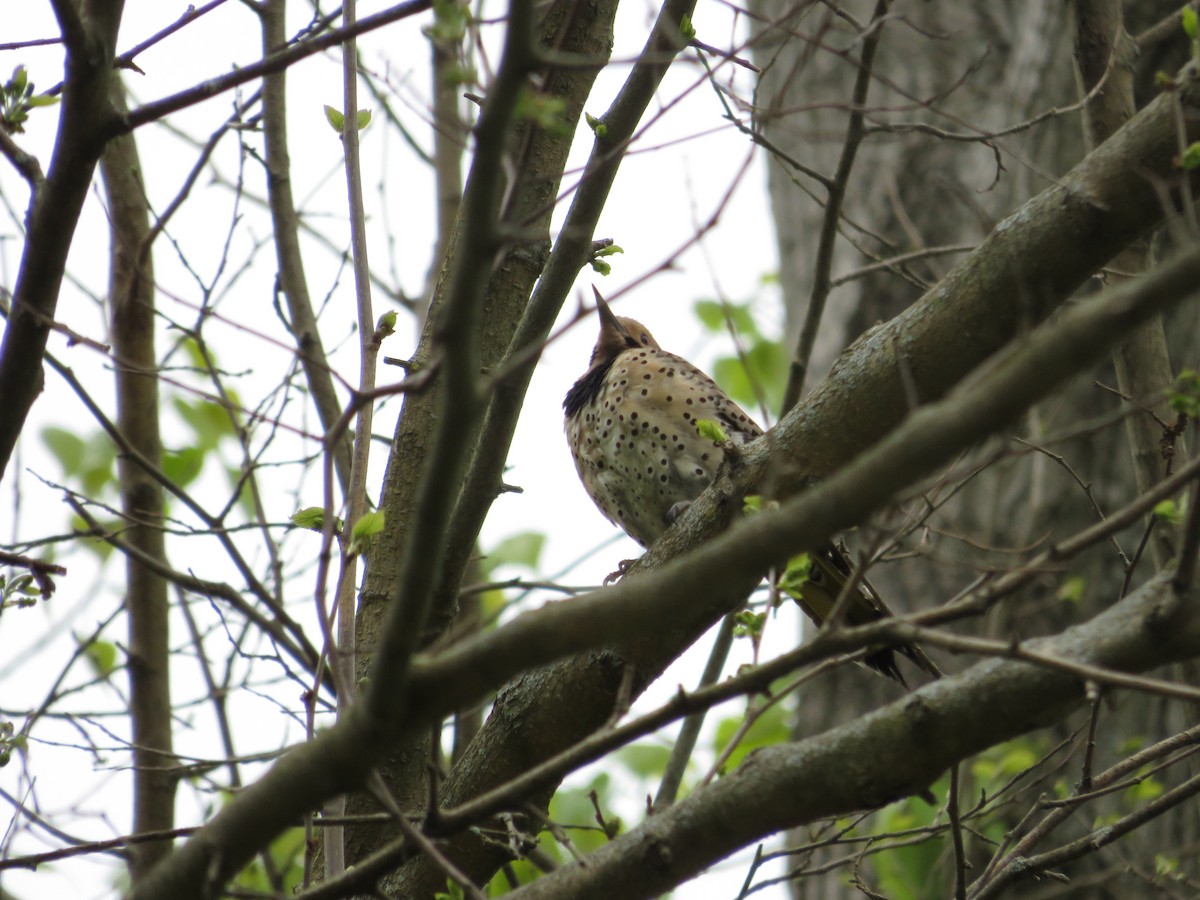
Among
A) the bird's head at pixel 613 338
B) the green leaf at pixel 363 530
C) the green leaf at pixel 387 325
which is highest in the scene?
the bird's head at pixel 613 338

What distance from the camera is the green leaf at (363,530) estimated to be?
8.92ft

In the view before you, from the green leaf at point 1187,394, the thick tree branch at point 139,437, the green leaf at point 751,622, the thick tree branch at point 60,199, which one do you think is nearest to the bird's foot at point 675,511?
the thick tree branch at point 139,437

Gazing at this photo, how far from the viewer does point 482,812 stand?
240cm

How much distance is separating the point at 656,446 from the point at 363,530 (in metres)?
2.88

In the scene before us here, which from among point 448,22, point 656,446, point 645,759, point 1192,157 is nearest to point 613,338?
point 656,446

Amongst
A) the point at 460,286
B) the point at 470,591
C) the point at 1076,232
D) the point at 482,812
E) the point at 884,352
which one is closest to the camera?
the point at 460,286

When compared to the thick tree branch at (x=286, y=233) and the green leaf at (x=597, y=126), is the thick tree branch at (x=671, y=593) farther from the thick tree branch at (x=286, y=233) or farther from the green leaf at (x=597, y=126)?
the thick tree branch at (x=286, y=233)

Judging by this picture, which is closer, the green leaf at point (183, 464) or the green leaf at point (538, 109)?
the green leaf at point (538, 109)

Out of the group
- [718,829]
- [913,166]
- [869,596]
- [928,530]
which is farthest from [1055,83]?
[718,829]

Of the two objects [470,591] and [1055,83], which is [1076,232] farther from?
[1055,83]

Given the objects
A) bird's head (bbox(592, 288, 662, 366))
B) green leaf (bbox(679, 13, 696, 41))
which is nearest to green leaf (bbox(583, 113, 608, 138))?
green leaf (bbox(679, 13, 696, 41))

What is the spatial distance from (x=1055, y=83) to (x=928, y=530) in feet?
15.5

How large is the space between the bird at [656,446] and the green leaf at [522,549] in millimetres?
1238

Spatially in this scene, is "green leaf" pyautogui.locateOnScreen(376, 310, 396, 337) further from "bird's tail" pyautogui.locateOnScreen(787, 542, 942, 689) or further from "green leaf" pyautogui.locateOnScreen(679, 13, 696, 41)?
"bird's tail" pyautogui.locateOnScreen(787, 542, 942, 689)
